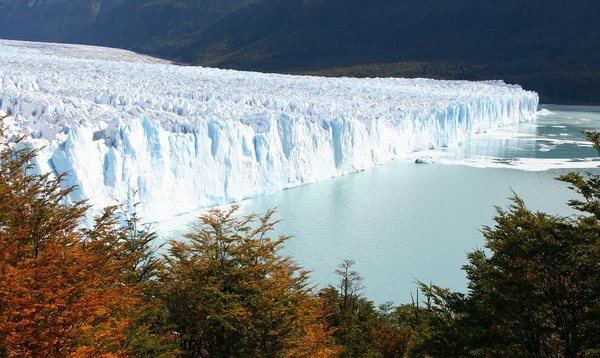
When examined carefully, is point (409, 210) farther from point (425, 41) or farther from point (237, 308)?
point (425, 41)

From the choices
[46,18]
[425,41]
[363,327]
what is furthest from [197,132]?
[46,18]

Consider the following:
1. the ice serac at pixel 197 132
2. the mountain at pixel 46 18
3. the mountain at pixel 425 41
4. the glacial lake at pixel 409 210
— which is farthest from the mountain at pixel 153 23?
the glacial lake at pixel 409 210

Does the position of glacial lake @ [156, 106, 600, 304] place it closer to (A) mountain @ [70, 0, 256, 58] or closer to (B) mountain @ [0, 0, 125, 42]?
(A) mountain @ [70, 0, 256, 58]

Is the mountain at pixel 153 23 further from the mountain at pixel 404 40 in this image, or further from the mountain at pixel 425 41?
the mountain at pixel 425 41

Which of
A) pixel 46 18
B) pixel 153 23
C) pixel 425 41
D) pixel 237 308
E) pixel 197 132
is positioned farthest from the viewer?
pixel 46 18

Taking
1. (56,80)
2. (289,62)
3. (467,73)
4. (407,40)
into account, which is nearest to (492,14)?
(407,40)

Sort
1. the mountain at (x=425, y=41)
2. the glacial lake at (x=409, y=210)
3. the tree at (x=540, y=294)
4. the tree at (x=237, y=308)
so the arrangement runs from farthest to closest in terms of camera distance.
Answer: the mountain at (x=425, y=41), the glacial lake at (x=409, y=210), the tree at (x=237, y=308), the tree at (x=540, y=294)
